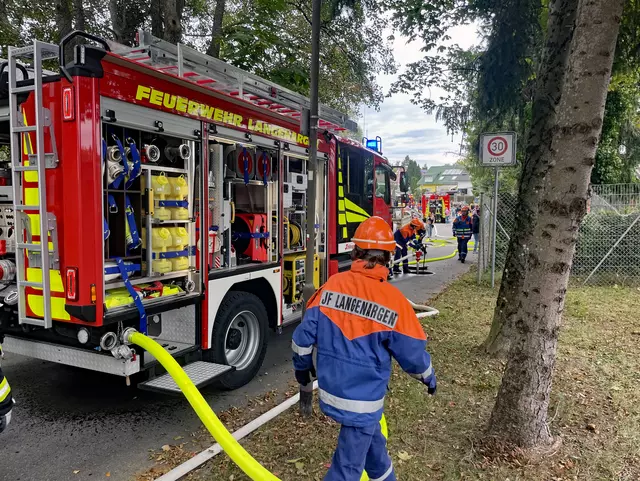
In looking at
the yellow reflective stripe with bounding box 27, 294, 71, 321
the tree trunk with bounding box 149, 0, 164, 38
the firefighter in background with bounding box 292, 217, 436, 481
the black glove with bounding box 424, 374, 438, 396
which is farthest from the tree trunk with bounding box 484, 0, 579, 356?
the tree trunk with bounding box 149, 0, 164, 38

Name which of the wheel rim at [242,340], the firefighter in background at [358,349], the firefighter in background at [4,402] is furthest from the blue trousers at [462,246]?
the firefighter in background at [4,402]

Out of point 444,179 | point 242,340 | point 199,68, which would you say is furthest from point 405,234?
point 444,179

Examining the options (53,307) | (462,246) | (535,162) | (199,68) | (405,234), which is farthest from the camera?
(462,246)

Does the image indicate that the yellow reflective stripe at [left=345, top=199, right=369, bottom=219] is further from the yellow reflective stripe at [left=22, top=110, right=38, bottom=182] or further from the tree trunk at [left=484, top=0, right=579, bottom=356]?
the yellow reflective stripe at [left=22, top=110, right=38, bottom=182]

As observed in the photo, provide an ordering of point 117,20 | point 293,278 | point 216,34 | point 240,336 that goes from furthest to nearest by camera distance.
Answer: point 117,20, point 216,34, point 293,278, point 240,336

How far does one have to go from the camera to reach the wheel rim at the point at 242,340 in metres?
4.85

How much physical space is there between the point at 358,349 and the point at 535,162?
4049mm

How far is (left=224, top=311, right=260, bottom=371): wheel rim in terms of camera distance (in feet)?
15.9

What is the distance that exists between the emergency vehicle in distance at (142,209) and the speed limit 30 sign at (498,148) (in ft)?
13.6

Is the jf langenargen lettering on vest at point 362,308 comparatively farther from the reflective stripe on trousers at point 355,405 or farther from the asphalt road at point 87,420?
the asphalt road at point 87,420

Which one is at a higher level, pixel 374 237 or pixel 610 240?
pixel 374 237

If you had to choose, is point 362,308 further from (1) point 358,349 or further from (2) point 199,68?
(2) point 199,68

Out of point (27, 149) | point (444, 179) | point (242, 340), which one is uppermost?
point (444, 179)

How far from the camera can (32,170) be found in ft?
11.1
